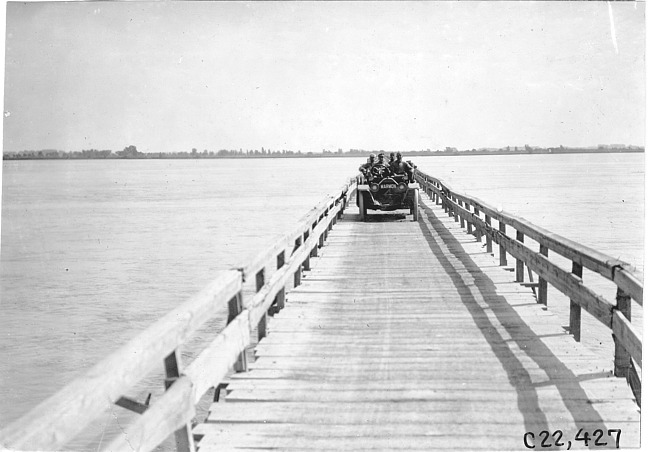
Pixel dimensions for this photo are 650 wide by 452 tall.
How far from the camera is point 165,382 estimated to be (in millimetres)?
3672

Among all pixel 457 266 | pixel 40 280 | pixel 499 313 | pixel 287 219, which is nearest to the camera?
pixel 499 313

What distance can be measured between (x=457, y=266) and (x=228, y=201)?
39.6 m

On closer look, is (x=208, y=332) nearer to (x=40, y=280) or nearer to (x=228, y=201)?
(x=40, y=280)

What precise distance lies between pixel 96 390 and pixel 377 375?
9.03ft

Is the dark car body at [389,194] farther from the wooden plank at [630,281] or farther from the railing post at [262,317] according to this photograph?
the wooden plank at [630,281]

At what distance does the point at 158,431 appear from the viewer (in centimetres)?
319

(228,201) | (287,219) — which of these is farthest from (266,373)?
(228,201)

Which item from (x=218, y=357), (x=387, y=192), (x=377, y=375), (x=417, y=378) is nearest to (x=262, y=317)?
(x=377, y=375)

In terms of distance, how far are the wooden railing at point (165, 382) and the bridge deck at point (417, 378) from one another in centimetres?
38

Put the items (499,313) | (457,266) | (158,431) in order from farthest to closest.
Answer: (457,266) < (499,313) < (158,431)

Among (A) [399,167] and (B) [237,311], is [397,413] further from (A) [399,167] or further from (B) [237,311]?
(A) [399,167]

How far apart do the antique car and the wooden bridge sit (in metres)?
8.67

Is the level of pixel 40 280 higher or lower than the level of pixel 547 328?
lower

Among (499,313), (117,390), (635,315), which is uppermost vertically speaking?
(117,390)
